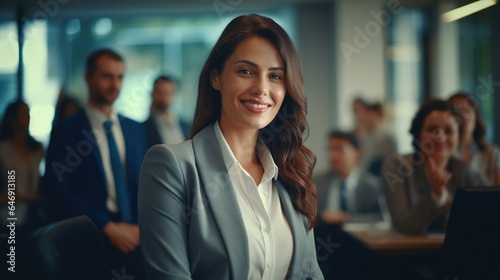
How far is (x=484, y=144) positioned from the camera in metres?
3.62

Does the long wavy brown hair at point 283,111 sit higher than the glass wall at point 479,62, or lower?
lower

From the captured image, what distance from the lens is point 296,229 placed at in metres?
1.79

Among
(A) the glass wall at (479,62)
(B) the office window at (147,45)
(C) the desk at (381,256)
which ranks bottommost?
(C) the desk at (381,256)

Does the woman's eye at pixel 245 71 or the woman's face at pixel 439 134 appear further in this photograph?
the woman's face at pixel 439 134

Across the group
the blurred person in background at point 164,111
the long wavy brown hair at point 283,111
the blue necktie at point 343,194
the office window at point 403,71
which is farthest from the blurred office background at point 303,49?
the long wavy brown hair at point 283,111

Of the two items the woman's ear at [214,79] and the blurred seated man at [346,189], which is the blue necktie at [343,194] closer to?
the blurred seated man at [346,189]

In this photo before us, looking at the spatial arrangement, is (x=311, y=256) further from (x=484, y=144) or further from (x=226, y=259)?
(x=484, y=144)

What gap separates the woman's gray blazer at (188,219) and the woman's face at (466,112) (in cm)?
228

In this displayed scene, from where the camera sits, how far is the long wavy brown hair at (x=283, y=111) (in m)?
1.79

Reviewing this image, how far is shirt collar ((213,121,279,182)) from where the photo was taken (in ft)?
5.91

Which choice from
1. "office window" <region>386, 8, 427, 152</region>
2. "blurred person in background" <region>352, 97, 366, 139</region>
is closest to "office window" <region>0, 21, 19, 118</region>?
"blurred person in background" <region>352, 97, 366, 139</region>

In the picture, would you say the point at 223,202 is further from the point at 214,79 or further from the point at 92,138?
the point at 92,138

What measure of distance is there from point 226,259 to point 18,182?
2.89 metres

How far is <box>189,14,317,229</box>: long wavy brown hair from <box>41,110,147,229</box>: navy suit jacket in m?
1.24
